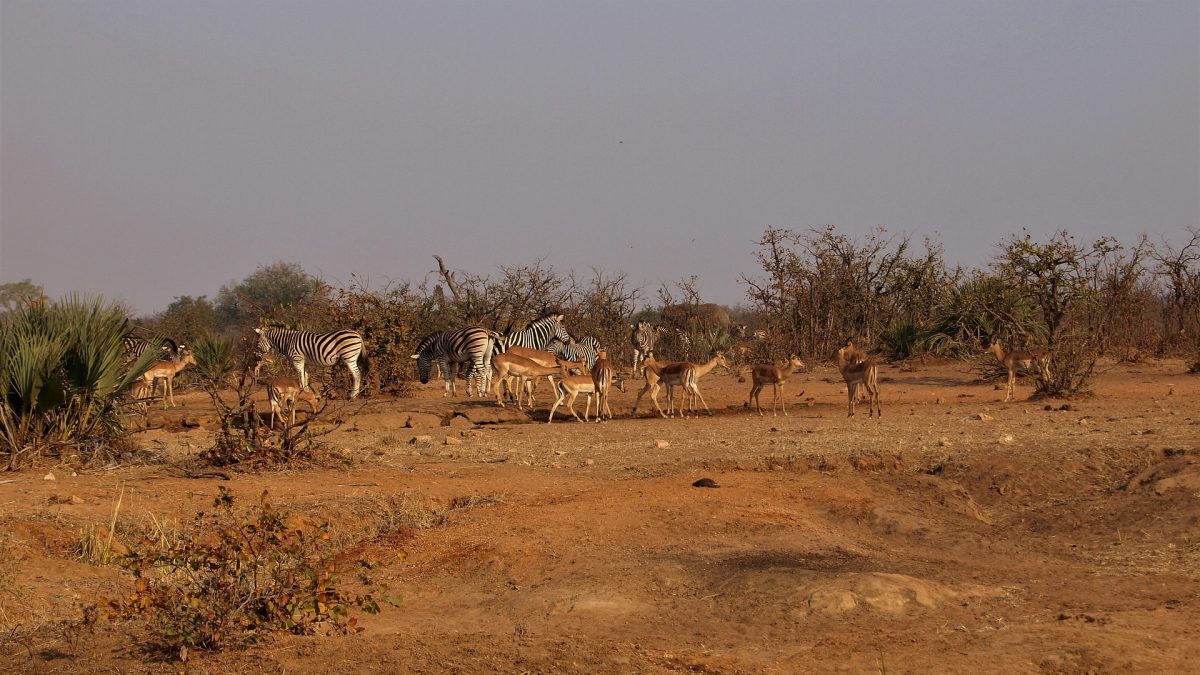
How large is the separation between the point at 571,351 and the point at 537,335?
2.74 ft

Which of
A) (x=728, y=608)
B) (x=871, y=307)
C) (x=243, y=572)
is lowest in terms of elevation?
(x=728, y=608)

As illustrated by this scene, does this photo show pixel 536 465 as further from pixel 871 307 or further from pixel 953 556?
pixel 871 307

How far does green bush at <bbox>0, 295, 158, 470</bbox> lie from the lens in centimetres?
1184

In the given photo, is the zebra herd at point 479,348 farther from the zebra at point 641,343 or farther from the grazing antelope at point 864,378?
the grazing antelope at point 864,378

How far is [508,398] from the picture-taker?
21438 mm

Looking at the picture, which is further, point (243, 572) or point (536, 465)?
point (536, 465)

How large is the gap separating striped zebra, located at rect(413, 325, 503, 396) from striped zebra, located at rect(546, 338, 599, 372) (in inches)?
77.4

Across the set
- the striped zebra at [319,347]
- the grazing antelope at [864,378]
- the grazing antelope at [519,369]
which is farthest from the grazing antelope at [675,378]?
the striped zebra at [319,347]

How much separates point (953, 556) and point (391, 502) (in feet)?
16.0

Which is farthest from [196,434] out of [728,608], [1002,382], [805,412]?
[1002,382]

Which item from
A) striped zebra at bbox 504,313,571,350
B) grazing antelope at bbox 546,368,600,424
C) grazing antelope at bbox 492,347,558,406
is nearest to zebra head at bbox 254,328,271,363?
striped zebra at bbox 504,313,571,350

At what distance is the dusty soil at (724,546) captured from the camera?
642 centimetres

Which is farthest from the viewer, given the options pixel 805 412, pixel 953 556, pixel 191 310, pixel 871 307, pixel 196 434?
pixel 191 310

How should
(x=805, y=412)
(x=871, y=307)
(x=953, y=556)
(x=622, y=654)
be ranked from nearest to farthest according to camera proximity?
(x=622, y=654) < (x=953, y=556) < (x=805, y=412) < (x=871, y=307)
